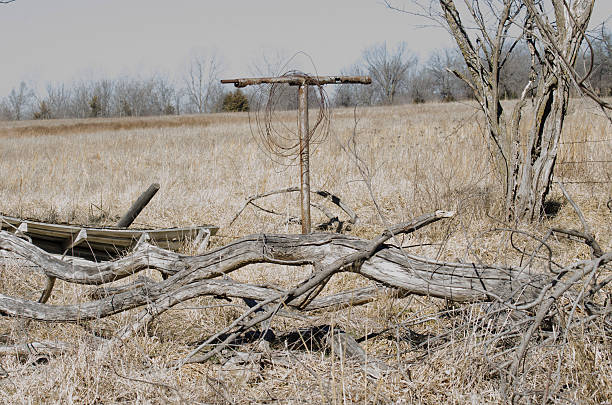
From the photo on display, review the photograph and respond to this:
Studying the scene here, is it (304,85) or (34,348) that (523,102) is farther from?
(34,348)

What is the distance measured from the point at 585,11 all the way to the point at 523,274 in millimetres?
3350

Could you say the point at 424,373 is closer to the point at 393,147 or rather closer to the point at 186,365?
the point at 186,365

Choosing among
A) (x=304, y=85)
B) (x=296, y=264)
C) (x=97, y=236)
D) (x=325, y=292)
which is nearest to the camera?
(x=296, y=264)

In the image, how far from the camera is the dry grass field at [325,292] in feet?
9.16

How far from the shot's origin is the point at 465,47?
19.9 feet

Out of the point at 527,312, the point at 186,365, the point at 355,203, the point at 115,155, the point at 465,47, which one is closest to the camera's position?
the point at 527,312

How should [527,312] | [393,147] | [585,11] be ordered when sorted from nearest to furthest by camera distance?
[527,312]
[585,11]
[393,147]

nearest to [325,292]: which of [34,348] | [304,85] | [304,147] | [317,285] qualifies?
[304,147]

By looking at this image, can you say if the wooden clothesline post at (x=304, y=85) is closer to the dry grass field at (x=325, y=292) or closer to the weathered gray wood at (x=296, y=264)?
the dry grass field at (x=325, y=292)

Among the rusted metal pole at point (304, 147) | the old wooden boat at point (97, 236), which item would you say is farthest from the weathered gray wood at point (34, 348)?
the rusted metal pole at point (304, 147)

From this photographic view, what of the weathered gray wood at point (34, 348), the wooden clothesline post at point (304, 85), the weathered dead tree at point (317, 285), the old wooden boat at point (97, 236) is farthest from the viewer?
the old wooden boat at point (97, 236)

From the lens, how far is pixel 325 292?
16.0 feet

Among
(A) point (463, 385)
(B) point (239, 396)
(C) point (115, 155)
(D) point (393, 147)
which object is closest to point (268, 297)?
(B) point (239, 396)

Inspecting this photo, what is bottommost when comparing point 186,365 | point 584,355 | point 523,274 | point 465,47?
point 186,365
